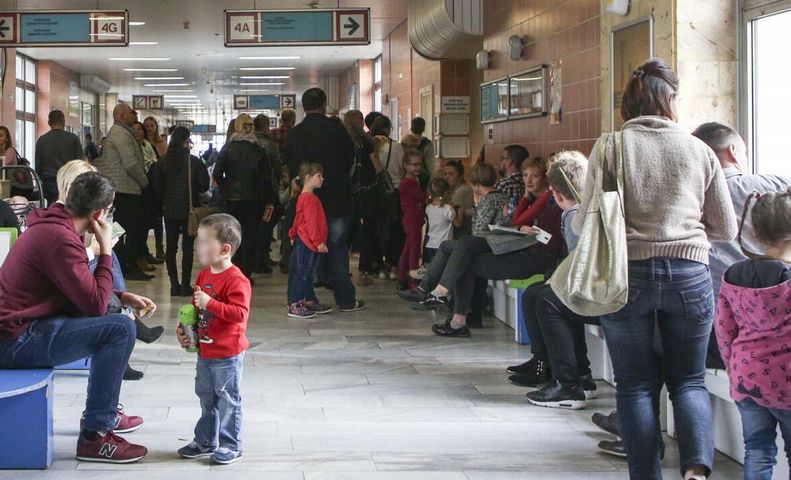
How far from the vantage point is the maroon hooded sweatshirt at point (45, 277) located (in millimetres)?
3707

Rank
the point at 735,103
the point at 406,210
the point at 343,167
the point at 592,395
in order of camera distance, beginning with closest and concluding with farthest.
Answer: the point at 592,395, the point at 735,103, the point at 343,167, the point at 406,210

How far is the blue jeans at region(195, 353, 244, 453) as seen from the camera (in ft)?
12.6

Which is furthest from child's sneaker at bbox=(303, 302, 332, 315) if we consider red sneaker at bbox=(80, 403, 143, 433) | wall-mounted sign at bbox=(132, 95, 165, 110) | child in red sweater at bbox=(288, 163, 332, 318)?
wall-mounted sign at bbox=(132, 95, 165, 110)

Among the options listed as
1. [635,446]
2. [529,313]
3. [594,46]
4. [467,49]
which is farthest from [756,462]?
[467,49]

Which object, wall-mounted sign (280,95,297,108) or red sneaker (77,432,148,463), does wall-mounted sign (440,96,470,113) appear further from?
wall-mounted sign (280,95,297,108)

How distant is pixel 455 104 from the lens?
40.5 feet

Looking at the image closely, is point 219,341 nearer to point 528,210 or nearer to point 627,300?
point 627,300

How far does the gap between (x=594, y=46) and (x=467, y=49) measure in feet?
15.6

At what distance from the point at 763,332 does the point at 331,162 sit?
492 cm

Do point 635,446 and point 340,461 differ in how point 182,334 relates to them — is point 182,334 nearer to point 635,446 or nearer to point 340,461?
point 340,461

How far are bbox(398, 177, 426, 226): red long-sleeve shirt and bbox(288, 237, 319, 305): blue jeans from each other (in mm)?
1179

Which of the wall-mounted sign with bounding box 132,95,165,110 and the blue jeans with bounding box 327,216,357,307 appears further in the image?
the wall-mounted sign with bounding box 132,95,165,110

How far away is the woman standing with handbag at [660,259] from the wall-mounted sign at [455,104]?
359 inches

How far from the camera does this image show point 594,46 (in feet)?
21.6
